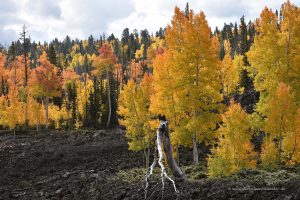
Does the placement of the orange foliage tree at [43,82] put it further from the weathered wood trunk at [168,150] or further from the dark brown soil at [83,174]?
the weathered wood trunk at [168,150]

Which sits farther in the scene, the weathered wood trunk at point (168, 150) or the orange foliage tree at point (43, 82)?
the orange foliage tree at point (43, 82)

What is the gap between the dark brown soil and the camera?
998cm

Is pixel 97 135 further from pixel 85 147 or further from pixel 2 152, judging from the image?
pixel 2 152

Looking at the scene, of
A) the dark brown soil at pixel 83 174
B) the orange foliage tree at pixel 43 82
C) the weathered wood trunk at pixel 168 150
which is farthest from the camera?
the orange foliage tree at pixel 43 82

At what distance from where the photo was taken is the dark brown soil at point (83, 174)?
998 cm

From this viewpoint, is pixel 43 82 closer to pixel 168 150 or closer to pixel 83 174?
pixel 83 174

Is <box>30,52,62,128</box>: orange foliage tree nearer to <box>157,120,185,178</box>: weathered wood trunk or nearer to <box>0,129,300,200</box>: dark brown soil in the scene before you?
<box>0,129,300,200</box>: dark brown soil

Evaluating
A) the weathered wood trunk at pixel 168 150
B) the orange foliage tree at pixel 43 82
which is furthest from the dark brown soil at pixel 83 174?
the orange foliage tree at pixel 43 82

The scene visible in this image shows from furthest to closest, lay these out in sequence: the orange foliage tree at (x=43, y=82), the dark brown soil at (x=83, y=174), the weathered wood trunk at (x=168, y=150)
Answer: the orange foliage tree at (x=43, y=82) < the weathered wood trunk at (x=168, y=150) < the dark brown soil at (x=83, y=174)

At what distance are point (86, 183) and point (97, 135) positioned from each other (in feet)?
92.5

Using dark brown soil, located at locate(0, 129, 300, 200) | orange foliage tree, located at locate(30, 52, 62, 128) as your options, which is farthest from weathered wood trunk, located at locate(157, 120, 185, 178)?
orange foliage tree, located at locate(30, 52, 62, 128)

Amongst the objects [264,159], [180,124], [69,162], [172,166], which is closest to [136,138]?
[180,124]

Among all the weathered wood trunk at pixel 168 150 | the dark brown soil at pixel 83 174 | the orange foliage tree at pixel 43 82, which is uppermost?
the orange foliage tree at pixel 43 82

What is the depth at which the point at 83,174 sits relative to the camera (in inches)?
758
